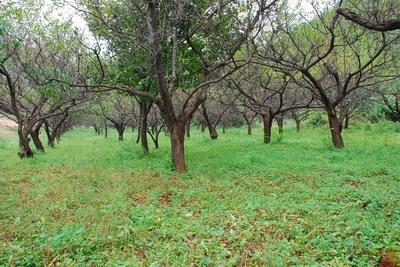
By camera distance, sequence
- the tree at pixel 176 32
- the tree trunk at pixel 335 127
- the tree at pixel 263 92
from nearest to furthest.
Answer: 1. the tree at pixel 176 32
2. the tree trunk at pixel 335 127
3. the tree at pixel 263 92

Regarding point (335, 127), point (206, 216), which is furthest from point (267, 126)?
point (206, 216)

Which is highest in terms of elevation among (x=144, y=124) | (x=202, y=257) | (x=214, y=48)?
(x=214, y=48)

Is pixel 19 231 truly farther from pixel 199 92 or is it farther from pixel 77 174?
pixel 199 92

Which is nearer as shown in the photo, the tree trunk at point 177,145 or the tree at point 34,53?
the tree trunk at point 177,145

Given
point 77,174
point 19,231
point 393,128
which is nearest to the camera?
point 19,231

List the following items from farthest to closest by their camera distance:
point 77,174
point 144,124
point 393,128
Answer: point 393,128 → point 144,124 → point 77,174

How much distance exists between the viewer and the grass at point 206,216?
3803mm

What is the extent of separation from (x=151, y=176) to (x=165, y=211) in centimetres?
305

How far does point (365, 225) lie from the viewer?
432 centimetres

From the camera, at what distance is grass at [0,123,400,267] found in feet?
12.5

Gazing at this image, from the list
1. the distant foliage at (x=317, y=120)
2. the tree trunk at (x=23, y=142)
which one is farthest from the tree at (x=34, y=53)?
the distant foliage at (x=317, y=120)

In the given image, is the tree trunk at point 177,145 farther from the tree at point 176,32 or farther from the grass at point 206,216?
the grass at point 206,216

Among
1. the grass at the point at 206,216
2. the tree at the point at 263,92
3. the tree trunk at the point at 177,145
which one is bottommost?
the grass at the point at 206,216

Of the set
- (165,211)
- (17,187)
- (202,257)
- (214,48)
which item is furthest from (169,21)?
(202,257)
